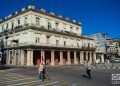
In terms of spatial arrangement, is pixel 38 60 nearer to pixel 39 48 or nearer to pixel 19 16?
pixel 39 48

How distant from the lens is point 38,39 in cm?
4356

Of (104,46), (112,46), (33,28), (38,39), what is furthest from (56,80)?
(112,46)

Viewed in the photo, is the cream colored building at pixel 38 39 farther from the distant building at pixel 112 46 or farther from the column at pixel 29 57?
the distant building at pixel 112 46

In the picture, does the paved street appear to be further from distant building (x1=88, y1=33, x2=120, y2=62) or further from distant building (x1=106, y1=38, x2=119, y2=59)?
distant building (x1=106, y1=38, x2=119, y2=59)

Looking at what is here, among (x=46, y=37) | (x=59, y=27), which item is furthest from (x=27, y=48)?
(x=59, y=27)

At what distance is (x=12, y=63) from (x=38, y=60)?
717 centimetres

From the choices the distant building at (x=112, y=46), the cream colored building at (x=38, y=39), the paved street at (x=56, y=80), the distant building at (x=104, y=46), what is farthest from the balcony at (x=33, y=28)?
the distant building at (x=112, y=46)

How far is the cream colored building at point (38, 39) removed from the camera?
139ft

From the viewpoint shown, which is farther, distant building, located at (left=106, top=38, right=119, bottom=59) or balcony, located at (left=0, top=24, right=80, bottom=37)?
distant building, located at (left=106, top=38, right=119, bottom=59)

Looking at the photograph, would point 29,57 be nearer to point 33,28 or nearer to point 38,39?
point 38,39

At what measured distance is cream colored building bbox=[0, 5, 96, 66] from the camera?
42.5 metres

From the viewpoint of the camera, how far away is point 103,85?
13.8m

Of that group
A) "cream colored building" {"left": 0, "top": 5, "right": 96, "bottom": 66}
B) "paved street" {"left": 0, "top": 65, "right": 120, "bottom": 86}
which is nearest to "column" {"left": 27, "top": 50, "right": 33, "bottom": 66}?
"cream colored building" {"left": 0, "top": 5, "right": 96, "bottom": 66}

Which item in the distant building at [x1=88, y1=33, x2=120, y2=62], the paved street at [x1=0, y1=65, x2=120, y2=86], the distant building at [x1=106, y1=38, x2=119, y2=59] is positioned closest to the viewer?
the paved street at [x1=0, y1=65, x2=120, y2=86]
